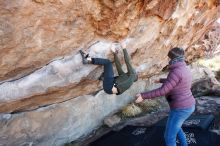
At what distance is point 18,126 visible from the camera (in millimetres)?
7668

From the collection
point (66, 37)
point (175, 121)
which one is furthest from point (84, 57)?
point (175, 121)

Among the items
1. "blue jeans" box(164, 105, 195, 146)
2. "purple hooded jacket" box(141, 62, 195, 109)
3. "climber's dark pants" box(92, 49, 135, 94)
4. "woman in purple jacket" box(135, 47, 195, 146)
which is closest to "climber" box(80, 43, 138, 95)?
"climber's dark pants" box(92, 49, 135, 94)

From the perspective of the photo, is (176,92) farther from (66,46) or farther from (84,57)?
(66,46)

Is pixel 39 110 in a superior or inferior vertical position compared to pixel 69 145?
superior

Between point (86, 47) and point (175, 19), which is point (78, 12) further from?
point (175, 19)

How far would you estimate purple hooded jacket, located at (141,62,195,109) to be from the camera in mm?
6348

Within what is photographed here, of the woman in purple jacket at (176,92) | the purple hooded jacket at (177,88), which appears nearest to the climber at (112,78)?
the woman in purple jacket at (176,92)

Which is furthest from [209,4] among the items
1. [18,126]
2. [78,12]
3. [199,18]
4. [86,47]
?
[18,126]

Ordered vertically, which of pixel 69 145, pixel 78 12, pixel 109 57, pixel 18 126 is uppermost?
pixel 78 12

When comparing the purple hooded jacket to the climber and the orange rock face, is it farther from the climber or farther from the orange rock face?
the orange rock face

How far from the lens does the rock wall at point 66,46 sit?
577 cm

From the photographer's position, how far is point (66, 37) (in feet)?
21.1

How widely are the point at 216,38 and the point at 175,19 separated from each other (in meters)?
6.55

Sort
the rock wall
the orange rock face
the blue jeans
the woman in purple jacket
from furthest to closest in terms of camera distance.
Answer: the blue jeans, the woman in purple jacket, the rock wall, the orange rock face
